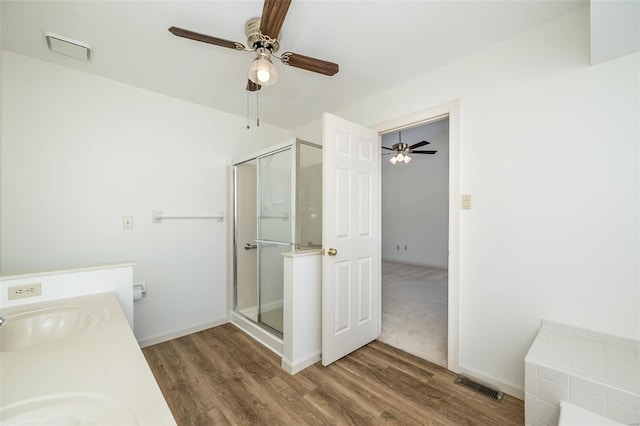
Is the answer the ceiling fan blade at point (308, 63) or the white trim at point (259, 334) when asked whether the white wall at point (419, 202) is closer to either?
the ceiling fan blade at point (308, 63)

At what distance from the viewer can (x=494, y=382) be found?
1.79 metres

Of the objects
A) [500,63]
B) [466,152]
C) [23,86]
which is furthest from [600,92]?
[23,86]

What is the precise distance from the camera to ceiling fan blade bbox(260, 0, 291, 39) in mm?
1195

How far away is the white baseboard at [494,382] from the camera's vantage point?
1.69 meters

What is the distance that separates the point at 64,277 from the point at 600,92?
129 inches

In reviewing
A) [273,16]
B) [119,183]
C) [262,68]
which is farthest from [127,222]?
[273,16]

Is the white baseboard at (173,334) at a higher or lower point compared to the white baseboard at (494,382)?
lower

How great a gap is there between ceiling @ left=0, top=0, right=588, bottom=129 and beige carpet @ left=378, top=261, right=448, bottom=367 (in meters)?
2.44

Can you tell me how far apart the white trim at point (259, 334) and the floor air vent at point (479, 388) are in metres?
1.41

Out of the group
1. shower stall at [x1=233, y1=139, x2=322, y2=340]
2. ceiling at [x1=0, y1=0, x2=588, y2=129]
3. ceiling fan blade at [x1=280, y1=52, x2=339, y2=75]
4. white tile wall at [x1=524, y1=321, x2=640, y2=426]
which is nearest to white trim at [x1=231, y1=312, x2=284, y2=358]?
shower stall at [x1=233, y1=139, x2=322, y2=340]

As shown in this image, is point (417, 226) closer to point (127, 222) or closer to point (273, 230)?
point (273, 230)

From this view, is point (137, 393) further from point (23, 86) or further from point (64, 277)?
point (23, 86)

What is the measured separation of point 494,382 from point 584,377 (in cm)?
78

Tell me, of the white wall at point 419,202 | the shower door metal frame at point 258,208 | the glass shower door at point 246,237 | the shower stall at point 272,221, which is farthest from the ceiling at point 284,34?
the white wall at point 419,202
